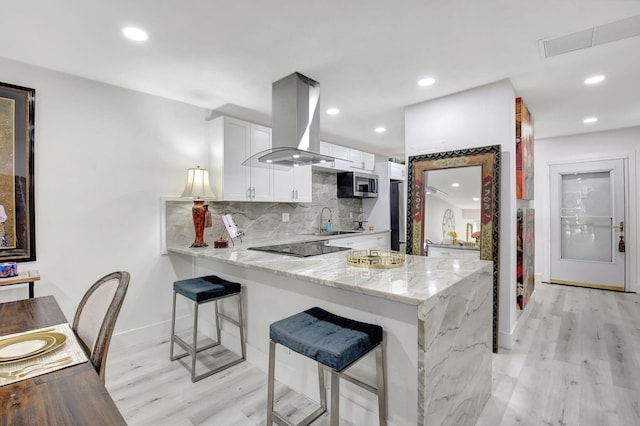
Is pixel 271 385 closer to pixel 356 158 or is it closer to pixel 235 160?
pixel 235 160

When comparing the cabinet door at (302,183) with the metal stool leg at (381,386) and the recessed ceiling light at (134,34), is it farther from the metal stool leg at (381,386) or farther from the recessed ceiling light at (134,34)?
the metal stool leg at (381,386)

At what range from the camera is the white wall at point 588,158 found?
4500 mm

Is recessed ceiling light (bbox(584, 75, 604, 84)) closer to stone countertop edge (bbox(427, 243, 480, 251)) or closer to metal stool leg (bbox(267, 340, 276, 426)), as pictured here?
stone countertop edge (bbox(427, 243, 480, 251))

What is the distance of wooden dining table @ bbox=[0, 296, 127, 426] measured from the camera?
0.75 m

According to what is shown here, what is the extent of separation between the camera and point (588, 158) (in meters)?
4.82

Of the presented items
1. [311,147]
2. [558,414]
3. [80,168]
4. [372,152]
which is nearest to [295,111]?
[311,147]

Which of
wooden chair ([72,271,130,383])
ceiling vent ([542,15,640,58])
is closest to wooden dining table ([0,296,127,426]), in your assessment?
wooden chair ([72,271,130,383])

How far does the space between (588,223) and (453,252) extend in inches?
136

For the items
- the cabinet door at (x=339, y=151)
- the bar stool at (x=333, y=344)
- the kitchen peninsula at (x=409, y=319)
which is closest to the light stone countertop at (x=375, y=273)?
the kitchen peninsula at (x=409, y=319)

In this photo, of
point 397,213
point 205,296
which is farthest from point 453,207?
point 397,213

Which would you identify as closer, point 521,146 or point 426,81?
point 426,81

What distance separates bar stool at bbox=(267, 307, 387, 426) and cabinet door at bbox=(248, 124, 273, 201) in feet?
→ 7.14

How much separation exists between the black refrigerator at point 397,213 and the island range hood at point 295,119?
315cm

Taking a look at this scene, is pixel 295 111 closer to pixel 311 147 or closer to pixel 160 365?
pixel 311 147
